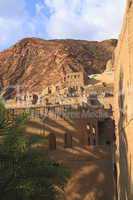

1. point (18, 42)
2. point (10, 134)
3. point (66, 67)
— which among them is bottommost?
point (10, 134)

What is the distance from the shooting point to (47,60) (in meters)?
80.4

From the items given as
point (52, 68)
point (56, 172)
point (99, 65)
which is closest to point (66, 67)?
point (52, 68)

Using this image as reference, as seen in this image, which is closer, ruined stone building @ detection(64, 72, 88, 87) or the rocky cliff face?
ruined stone building @ detection(64, 72, 88, 87)

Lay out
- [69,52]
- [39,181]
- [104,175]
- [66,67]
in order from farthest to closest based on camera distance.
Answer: [69,52] → [66,67] → [104,175] → [39,181]

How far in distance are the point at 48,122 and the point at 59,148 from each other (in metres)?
1.20

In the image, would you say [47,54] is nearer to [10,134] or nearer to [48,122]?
[48,122]

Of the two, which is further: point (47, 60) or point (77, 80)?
point (47, 60)

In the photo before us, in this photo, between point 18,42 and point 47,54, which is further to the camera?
point 18,42

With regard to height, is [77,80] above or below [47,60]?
below

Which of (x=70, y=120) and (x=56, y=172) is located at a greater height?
(x=70, y=120)

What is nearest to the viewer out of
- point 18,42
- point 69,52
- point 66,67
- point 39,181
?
point 39,181

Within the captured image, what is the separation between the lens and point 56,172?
503 inches

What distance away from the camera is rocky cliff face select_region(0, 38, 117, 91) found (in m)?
74.9

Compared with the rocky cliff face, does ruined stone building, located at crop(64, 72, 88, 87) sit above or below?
below
